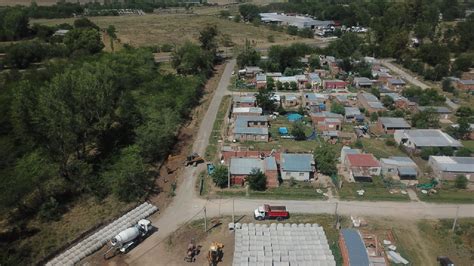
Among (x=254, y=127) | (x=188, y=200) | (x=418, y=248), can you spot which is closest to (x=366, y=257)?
(x=418, y=248)

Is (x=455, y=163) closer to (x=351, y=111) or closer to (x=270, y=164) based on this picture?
(x=351, y=111)

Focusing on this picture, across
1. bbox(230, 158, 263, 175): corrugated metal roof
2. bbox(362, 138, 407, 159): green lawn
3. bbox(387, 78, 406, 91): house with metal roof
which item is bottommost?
bbox(362, 138, 407, 159): green lawn

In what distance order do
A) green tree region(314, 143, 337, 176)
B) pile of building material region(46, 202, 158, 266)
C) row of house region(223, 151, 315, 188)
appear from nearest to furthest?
pile of building material region(46, 202, 158, 266)
row of house region(223, 151, 315, 188)
green tree region(314, 143, 337, 176)

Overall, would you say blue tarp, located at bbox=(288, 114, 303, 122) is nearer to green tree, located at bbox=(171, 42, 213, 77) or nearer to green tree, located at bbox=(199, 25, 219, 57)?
green tree, located at bbox=(171, 42, 213, 77)

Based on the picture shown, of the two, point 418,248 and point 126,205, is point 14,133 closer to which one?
point 126,205

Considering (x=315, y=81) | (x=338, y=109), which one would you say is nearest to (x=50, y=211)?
(x=338, y=109)

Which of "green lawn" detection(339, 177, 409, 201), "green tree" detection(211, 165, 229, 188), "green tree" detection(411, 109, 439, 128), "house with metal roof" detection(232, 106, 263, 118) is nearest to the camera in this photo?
"green lawn" detection(339, 177, 409, 201)

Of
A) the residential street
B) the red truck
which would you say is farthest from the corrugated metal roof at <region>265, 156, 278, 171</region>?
the red truck
